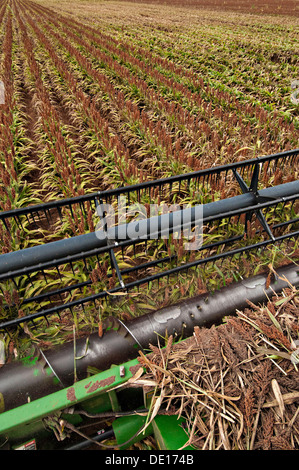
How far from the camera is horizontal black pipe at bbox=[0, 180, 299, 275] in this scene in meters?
1.66

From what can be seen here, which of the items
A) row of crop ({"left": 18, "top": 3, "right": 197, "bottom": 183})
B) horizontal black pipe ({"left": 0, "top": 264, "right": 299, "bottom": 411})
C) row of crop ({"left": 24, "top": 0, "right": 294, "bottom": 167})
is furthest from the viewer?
row of crop ({"left": 24, "top": 0, "right": 294, "bottom": 167})

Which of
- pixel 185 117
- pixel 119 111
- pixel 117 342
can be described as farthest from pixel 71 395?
pixel 119 111

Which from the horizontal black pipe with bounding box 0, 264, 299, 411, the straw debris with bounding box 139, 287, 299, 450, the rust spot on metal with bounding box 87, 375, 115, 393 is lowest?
the horizontal black pipe with bounding box 0, 264, 299, 411

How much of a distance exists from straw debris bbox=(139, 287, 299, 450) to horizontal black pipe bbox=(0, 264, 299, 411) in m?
0.26

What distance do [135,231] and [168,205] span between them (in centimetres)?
160

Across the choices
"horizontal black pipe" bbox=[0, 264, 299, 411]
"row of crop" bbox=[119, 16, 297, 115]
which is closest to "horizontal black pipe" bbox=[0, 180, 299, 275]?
"horizontal black pipe" bbox=[0, 264, 299, 411]

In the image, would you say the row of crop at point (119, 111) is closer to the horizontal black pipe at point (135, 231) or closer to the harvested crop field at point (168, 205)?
the harvested crop field at point (168, 205)

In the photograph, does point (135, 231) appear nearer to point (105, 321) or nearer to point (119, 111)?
point (105, 321)

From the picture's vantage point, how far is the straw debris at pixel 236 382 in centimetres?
117

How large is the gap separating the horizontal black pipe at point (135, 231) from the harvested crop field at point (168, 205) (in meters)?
0.02

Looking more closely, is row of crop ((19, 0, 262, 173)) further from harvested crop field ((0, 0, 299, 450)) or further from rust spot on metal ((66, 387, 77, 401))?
rust spot on metal ((66, 387, 77, 401))

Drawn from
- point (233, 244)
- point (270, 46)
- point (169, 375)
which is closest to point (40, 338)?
point (169, 375)

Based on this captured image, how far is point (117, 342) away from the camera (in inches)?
66.0

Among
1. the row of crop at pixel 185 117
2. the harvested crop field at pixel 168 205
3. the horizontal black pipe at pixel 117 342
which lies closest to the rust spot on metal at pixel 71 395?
the horizontal black pipe at pixel 117 342
